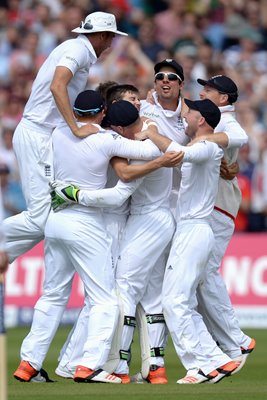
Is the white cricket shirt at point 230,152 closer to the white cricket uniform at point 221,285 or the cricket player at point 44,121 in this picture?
the white cricket uniform at point 221,285

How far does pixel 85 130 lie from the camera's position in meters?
10.8

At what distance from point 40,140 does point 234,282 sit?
6.66 meters

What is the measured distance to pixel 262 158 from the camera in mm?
19250

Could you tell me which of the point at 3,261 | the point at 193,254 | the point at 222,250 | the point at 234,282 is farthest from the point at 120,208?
the point at 234,282

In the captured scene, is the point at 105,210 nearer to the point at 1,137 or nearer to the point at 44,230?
the point at 44,230

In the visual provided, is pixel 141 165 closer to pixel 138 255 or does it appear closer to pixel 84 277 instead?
pixel 138 255

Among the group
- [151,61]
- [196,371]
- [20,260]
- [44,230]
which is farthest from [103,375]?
[151,61]

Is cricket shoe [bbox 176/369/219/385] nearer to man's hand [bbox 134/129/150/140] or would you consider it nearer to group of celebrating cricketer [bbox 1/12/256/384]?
group of celebrating cricketer [bbox 1/12/256/384]

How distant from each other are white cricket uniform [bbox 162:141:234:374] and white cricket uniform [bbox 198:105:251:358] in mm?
790

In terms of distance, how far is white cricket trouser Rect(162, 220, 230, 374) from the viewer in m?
10.8

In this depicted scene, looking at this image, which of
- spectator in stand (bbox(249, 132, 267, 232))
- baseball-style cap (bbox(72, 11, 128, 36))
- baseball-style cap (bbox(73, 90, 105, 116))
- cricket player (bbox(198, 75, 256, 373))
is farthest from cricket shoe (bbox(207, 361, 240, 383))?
spectator in stand (bbox(249, 132, 267, 232))

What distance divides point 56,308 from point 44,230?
723mm

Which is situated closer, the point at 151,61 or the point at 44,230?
the point at 44,230

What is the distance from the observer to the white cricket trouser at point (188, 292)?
10.8 meters
